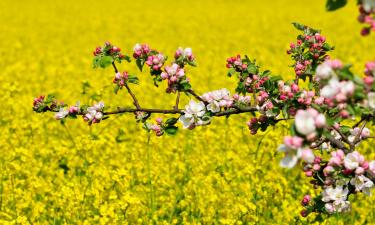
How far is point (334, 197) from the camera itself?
3.33 meters

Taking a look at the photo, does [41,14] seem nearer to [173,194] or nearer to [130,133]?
[130,133]

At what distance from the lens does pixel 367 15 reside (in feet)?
8.36

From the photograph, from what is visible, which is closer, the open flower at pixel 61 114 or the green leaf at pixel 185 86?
the green leaf at pixel 185 86

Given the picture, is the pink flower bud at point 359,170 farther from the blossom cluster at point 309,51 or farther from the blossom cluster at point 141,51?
the blossom cluster at point 141,51

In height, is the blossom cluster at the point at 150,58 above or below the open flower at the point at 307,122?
above

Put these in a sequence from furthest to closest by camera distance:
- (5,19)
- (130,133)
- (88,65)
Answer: (5,19) → (88,65) → (130,133)

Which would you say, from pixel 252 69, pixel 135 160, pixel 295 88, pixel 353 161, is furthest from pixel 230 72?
pixel 135 160

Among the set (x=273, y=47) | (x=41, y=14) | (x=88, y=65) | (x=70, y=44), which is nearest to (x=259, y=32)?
(x=273, y=47)

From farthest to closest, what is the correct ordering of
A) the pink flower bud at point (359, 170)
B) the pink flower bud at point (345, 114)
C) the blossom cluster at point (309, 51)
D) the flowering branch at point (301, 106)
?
the blossom cluster at point (309, 51) < the pink flower bud at point (359, 170) < the pink flower bud at point (345, 114) < the flowering branch at point (301, 106)

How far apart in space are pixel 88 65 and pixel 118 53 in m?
10.8

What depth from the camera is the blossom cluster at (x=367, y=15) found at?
2.49 meters

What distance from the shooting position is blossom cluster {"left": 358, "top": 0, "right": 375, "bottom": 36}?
2488 mm

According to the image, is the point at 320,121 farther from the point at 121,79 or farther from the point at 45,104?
the point at 45,104

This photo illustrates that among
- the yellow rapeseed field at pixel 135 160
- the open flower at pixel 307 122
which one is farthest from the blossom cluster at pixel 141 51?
the yellow rapeseed field at pixel 135 160
